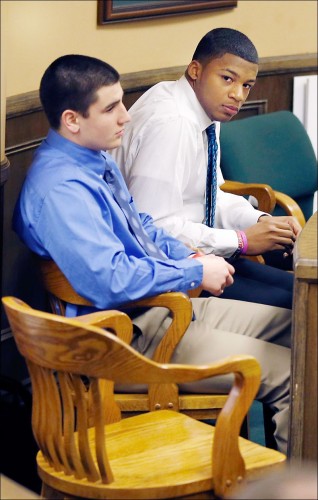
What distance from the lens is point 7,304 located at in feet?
7.91

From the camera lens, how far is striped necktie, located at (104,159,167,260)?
3061mm

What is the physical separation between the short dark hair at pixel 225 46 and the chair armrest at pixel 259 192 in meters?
0.61

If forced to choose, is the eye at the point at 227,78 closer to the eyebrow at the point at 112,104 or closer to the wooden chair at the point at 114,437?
the eyebrow at the point at 112,104

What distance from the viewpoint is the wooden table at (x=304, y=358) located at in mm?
2559

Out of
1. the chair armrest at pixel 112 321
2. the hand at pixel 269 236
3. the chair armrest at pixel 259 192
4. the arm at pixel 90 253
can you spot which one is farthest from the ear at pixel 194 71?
the chair armrest at pixel 112 321

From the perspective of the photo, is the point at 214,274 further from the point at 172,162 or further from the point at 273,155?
the point at 273,155

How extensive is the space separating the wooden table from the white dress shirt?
775 mm

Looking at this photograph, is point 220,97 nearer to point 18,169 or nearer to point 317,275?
point 18,169

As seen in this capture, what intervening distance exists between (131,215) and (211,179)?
1.96ft

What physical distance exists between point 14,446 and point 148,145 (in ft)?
3.31

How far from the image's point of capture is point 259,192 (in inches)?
160

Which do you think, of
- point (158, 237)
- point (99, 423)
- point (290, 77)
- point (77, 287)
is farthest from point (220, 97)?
point (290, 77)

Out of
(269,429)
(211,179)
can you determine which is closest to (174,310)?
(269,429)

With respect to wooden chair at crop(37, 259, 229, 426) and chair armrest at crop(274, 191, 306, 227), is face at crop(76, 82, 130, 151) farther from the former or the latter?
chair armrest at crop(274, 191, 306, 227)
